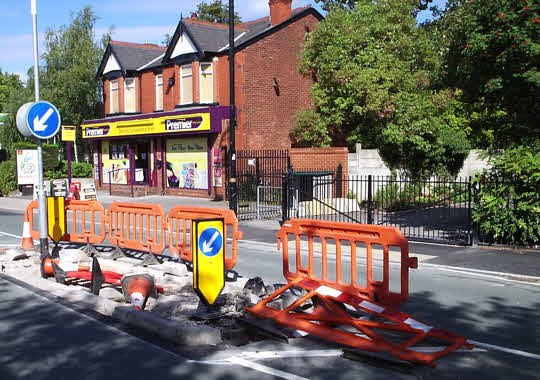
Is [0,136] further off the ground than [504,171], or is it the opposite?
[0,136]

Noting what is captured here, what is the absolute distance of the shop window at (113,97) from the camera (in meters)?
31.5

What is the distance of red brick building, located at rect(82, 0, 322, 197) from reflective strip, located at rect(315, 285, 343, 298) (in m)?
18.1

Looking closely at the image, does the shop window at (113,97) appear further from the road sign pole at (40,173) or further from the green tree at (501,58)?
the road sign pole at (40,173)

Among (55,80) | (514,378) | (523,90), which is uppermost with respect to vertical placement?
(55,80)

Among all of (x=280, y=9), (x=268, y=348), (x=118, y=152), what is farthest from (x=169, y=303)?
(x=118, y=152)

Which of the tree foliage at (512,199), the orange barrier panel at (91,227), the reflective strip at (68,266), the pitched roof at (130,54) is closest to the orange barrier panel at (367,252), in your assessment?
the reflective strip at (68,266)

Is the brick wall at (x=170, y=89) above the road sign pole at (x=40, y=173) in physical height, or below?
above

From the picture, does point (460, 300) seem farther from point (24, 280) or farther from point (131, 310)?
point (24, 280)

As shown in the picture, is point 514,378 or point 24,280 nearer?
point 514,378

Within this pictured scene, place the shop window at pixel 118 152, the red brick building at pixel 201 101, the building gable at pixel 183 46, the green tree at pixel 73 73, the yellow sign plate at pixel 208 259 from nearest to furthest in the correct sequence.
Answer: the yellow sign plate at pixel 208 259
the red brick building at pixel 201 101
the building gable at pixel 183 46
the shop window at pixel 118 152
the green tree at pixel 73 73

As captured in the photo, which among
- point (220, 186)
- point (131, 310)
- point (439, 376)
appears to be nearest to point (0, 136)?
point (220, 186)

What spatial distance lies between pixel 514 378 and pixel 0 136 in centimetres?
4313

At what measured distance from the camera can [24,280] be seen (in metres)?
9.43

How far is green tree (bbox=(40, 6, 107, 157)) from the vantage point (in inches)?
1492
